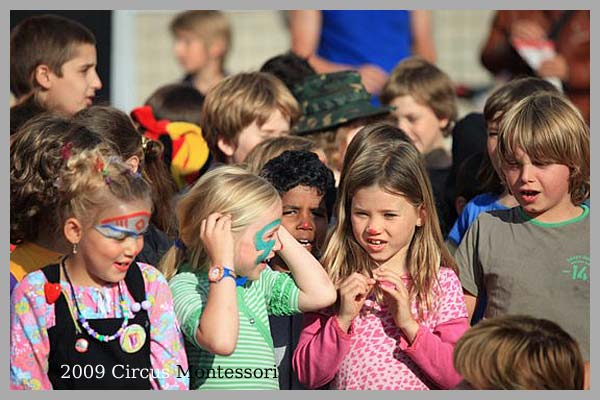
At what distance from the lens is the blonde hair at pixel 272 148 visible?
5168mm

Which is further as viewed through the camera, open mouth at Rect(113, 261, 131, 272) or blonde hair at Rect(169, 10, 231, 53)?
blonde hair at Rect(169, 10, 231, 53)

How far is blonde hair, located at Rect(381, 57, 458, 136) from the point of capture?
7.01 metres

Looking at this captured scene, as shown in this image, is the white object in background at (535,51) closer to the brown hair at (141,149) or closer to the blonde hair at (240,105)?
the blonde hair at (240,105)

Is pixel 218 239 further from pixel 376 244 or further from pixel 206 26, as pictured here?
pixel 206 26

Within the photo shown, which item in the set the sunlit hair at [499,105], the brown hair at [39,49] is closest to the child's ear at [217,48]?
the brown hair at [39,49]

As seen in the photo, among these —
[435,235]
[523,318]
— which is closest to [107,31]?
[435,235]

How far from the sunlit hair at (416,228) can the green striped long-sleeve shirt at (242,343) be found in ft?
1.08

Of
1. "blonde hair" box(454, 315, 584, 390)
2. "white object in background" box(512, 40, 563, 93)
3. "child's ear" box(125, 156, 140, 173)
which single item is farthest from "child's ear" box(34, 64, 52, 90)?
"white object in background" box(512, 40, 563, 93)

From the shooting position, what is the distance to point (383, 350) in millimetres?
4375

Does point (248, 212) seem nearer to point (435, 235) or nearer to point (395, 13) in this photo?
point (435, 235)

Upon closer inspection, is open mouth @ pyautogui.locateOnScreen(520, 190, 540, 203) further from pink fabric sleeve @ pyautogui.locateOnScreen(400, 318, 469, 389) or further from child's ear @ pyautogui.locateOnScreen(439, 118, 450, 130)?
child's ear @ pyautogui.locateOnScreen(439, 118, 450, 130)

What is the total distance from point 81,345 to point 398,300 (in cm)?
125

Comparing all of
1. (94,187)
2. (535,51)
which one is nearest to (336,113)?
(94,187)

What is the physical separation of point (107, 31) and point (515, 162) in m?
5.10
